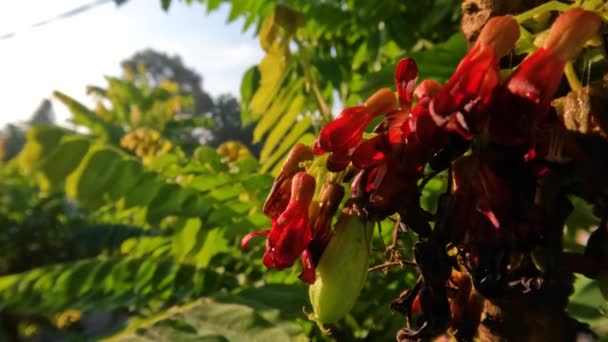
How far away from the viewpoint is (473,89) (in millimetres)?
357

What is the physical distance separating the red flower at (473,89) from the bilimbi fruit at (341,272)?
10 cm

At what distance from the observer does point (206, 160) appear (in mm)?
1128

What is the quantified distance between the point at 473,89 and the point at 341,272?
0.14 m

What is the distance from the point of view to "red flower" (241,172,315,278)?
0.41 meters

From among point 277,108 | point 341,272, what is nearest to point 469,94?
point 341,272

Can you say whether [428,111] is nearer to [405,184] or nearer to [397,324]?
[405,184]

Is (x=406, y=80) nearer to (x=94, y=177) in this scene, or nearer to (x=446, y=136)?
(x=446, y=136)

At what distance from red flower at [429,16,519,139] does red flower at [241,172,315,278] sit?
0.12m

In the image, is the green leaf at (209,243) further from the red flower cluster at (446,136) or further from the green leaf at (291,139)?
the red flower cluster at (446,136)

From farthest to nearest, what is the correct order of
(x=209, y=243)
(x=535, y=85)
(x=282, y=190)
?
(x=209, y=243)
(x=282, y=190)
(x=535, y=85)

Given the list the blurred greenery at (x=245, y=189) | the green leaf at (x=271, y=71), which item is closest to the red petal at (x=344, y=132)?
the blurred greenery at (x=245, y=189)

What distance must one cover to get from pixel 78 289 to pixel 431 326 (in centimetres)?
134

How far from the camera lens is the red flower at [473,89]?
0.34m

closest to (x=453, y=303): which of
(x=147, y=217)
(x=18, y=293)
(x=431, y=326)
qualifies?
(x=431, y=326)
